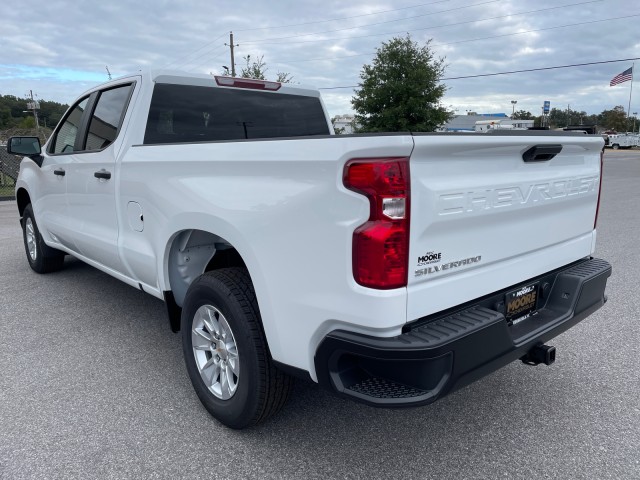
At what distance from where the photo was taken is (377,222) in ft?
6.36

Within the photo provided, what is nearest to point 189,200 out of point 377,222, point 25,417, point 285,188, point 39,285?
point 285,188

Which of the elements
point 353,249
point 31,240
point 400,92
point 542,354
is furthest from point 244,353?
point 400,92

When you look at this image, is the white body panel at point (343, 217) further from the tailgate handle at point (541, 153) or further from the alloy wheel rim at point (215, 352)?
the alloy wheel rim at point (215, 352)

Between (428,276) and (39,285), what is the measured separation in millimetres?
4858

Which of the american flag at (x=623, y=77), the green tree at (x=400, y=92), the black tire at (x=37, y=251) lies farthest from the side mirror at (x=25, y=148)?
the american flag at (x=623, y=77)

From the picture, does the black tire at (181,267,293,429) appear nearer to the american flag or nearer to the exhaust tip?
the exhaust tip

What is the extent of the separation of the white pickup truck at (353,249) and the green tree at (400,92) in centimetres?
2901

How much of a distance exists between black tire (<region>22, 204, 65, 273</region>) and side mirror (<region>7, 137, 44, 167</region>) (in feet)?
2.39

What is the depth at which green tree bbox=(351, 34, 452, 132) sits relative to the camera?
31.9 metres

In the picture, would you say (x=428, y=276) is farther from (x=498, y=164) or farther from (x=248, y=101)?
(x=248, y=101)

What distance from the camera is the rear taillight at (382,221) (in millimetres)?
1922

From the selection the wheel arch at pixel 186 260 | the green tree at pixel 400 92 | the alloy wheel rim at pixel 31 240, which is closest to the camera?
the wheel arch at pixel 186 260

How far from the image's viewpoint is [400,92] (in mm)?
31984

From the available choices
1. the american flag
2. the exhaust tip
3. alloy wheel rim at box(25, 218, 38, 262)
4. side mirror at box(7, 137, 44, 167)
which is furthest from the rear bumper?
the american flag
